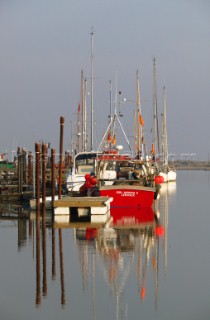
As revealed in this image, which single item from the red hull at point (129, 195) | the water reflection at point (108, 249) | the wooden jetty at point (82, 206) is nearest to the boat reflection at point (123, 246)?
the water reflection at point (108, 249)

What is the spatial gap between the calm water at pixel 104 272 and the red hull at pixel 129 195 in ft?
16.4

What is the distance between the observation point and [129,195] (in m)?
29.9

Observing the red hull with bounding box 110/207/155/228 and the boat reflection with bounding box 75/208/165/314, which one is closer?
the boat reflection with bounding box 75/208/165/314

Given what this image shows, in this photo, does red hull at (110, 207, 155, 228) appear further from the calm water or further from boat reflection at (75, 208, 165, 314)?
the calm water

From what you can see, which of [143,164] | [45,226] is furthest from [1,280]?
[143,164]

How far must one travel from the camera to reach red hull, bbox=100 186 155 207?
29516mm

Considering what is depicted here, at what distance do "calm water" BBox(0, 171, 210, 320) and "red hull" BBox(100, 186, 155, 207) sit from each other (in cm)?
500

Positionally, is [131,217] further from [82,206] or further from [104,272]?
[104,272]

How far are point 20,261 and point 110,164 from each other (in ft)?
57.8

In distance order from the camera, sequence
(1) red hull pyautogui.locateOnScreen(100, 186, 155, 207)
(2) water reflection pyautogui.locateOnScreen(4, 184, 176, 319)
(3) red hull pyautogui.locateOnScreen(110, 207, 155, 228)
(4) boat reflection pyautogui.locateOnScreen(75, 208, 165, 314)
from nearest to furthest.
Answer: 1. (2) water reflection pyautogui.locateOnScreen(4, 184, 176, 319)
2. (4) boat reflection pyautogui.locateOnScreen(75, 208, 165, 314)
3. (3) red hull pyautogui.locateOnScreen(110, 207, 155, 228)
4. (1) red hull pyautogui.locateOnScreen(100, 186, 155, 207)

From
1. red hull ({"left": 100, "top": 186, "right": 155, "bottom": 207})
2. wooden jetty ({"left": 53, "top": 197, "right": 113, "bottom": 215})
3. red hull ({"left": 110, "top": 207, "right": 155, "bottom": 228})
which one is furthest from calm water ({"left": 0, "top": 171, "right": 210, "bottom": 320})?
red hull ({"left": 100, "top": 186, "right": 155, "bottom": 207})

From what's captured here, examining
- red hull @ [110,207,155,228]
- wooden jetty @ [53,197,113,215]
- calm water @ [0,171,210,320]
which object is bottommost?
calm water @ [0,171,210,320]

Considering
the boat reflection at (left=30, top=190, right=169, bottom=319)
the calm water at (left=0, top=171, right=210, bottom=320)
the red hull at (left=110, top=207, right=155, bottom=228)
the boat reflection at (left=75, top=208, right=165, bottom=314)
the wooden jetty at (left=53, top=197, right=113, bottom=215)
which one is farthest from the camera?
the wooden jetty at (left=53, top=197, right=113, bottom=215)

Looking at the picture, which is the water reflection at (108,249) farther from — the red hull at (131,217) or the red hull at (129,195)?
the red hull at (129,195)
